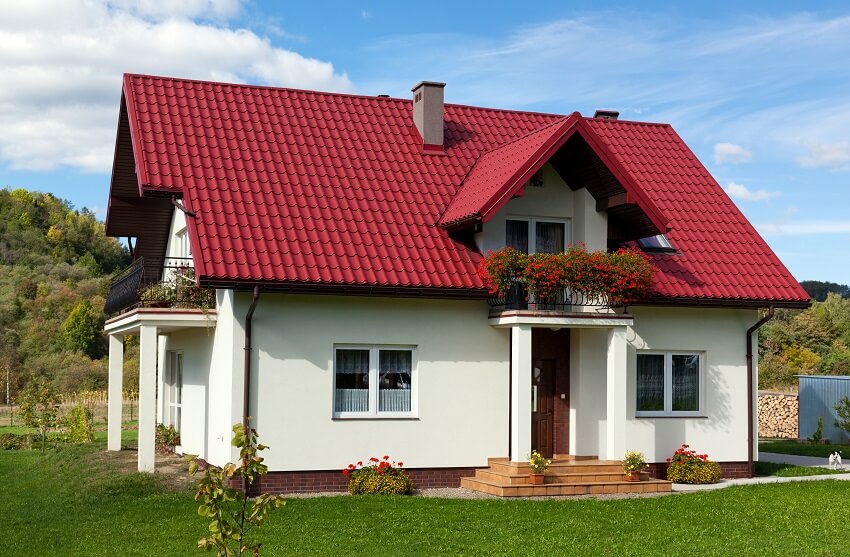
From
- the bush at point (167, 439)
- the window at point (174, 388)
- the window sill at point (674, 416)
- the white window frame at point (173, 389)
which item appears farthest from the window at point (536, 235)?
the bush at point (167, 439)

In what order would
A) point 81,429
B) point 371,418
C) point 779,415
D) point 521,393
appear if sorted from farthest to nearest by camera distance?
point 779,415 < point 81,429 < point 371,418 < point 521,393

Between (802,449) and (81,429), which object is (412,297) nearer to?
(81,429)

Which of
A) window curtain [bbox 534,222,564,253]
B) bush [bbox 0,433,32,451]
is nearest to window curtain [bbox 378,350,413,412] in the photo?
window curtain [bbox 534,222,564,253]

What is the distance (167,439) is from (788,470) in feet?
43.0

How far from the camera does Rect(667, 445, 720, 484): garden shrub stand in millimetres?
18891

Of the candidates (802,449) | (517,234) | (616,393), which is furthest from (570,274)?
(802,449)

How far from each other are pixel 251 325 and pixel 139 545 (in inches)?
207

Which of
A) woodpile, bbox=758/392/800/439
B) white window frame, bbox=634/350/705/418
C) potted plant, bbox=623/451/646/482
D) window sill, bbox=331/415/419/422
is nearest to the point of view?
window sill, bbox=331/415/419/422

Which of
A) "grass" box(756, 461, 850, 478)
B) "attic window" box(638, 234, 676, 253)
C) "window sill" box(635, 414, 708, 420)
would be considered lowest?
"grass" box(756, 461, 850, 478)

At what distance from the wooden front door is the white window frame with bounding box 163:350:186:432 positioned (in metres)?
7.63

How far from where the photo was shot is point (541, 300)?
59.2 feet

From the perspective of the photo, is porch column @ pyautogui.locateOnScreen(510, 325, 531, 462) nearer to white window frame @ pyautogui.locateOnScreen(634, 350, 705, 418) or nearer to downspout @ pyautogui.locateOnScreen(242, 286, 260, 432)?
white window frame @ pyautogui.locateOnScreen(634, 350, 705, 418)

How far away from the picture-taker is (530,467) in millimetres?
17094

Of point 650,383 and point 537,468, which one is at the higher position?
point 650,383
